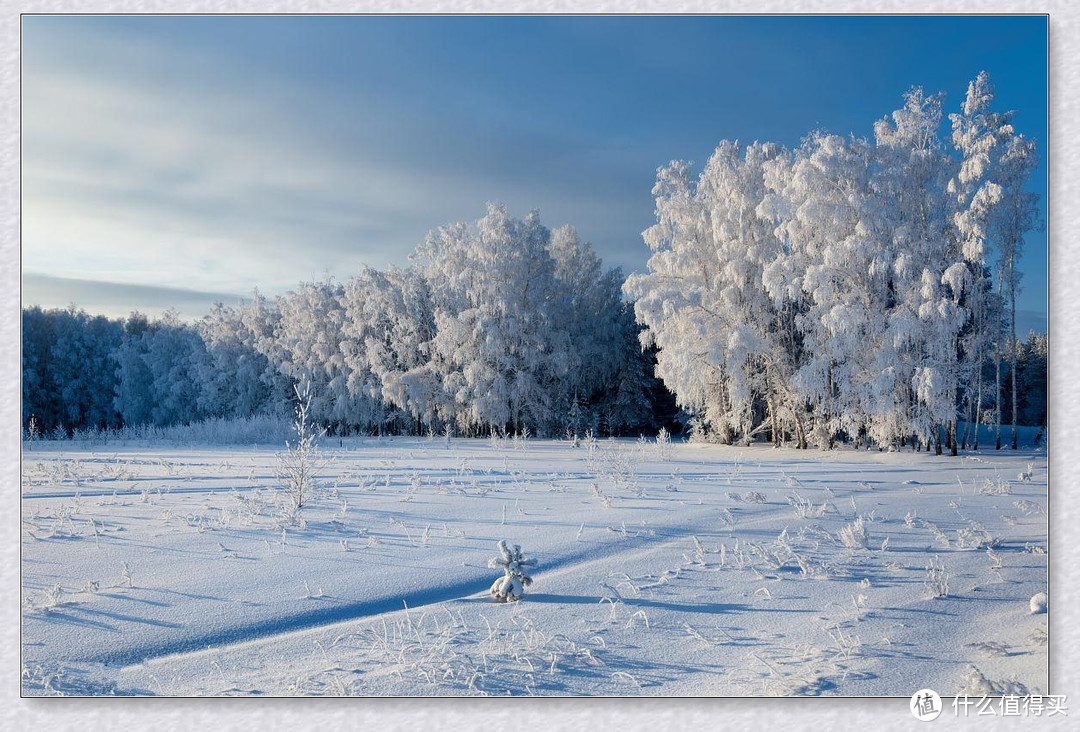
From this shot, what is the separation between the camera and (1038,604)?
4.57m

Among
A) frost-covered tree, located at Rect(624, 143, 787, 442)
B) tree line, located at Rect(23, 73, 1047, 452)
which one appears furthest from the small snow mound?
frost-covered tree, located at Rect(624, 143, 787, 442)

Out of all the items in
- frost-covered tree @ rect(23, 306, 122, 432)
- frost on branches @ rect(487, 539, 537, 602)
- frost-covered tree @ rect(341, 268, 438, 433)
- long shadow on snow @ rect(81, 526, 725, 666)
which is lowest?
long shadow on snow @ rect(81, 526, 725, 666)

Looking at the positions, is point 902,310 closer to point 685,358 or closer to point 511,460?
point 685,358

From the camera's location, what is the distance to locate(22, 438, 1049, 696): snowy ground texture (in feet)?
12.7

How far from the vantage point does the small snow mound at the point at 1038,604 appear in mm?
4543

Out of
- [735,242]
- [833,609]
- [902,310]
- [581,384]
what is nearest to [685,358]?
[735,242]

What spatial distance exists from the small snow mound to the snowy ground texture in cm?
5

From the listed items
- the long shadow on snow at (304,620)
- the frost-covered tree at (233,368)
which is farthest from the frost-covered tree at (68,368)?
the frost-covered tree at (233,368)

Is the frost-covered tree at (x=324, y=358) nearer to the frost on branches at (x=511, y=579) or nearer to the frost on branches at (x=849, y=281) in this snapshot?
the frost on branches at (x=849, y=281)

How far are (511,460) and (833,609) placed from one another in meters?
11.2

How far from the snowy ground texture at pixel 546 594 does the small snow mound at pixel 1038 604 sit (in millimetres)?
54

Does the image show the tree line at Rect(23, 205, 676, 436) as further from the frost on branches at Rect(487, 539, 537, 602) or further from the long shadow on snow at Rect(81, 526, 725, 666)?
the frost on branches at Rect(487, 539, 537, 602)

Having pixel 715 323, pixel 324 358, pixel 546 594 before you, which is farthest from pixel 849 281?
pixel 324 358

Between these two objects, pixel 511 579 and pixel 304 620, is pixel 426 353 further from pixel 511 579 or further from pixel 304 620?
pixel 304 620
